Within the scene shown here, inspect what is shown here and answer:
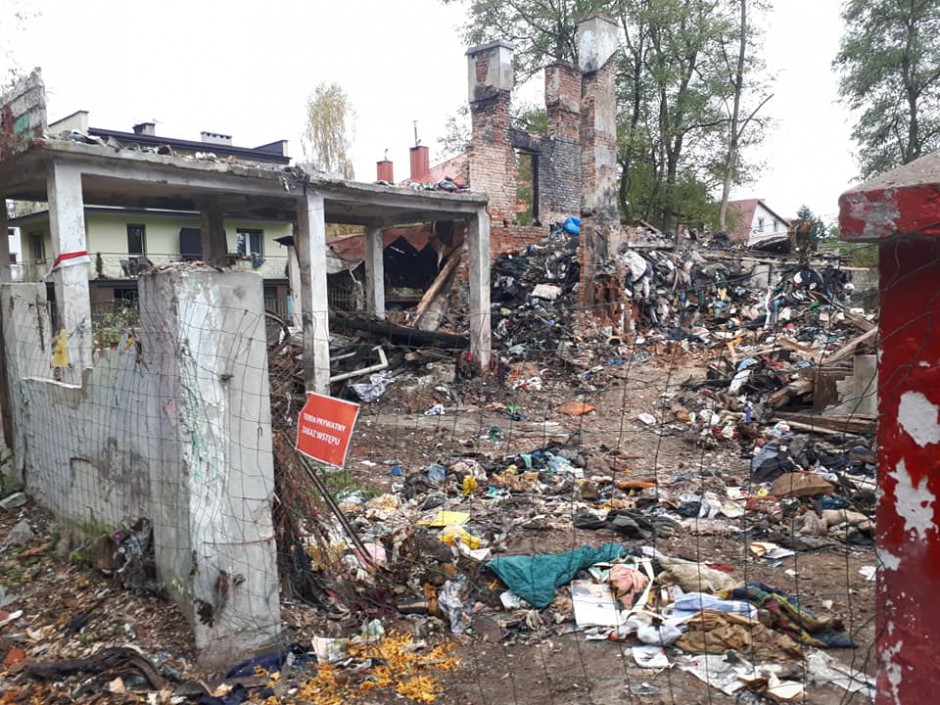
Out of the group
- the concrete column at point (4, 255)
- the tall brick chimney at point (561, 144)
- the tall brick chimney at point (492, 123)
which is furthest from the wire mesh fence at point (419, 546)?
the tall brick chimney at point (561, 144)

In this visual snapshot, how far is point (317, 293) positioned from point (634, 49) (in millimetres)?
19362

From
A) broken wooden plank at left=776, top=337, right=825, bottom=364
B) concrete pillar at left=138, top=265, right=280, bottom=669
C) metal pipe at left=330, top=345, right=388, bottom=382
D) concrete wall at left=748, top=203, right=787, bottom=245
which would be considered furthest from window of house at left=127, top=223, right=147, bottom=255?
concrete wall at left=748, top=203, right=787, bottom=245

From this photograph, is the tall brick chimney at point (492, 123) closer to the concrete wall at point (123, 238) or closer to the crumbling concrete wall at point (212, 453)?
the concrete wall at point (123, 238)

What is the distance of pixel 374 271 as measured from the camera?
1400 centimetres

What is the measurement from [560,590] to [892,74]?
24.8 metres

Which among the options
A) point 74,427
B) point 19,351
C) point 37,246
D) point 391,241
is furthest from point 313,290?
point 37,246

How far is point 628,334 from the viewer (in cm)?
1414

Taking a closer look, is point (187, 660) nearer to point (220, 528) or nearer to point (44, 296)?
point (220, 528)

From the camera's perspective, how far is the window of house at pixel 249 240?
29.7 metres

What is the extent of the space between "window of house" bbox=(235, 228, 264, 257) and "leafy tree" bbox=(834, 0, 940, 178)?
23.5 meters

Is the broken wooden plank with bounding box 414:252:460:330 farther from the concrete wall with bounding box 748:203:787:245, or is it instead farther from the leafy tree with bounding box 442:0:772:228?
the concrete wall with bounding box 748:203:787:245

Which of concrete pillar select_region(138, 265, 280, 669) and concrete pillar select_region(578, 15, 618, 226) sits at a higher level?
concrete pillar select_region(578, 15, 618, 226)

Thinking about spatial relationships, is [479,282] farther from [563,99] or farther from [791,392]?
[563,99]

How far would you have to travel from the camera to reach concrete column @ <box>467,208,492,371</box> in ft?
40.4
